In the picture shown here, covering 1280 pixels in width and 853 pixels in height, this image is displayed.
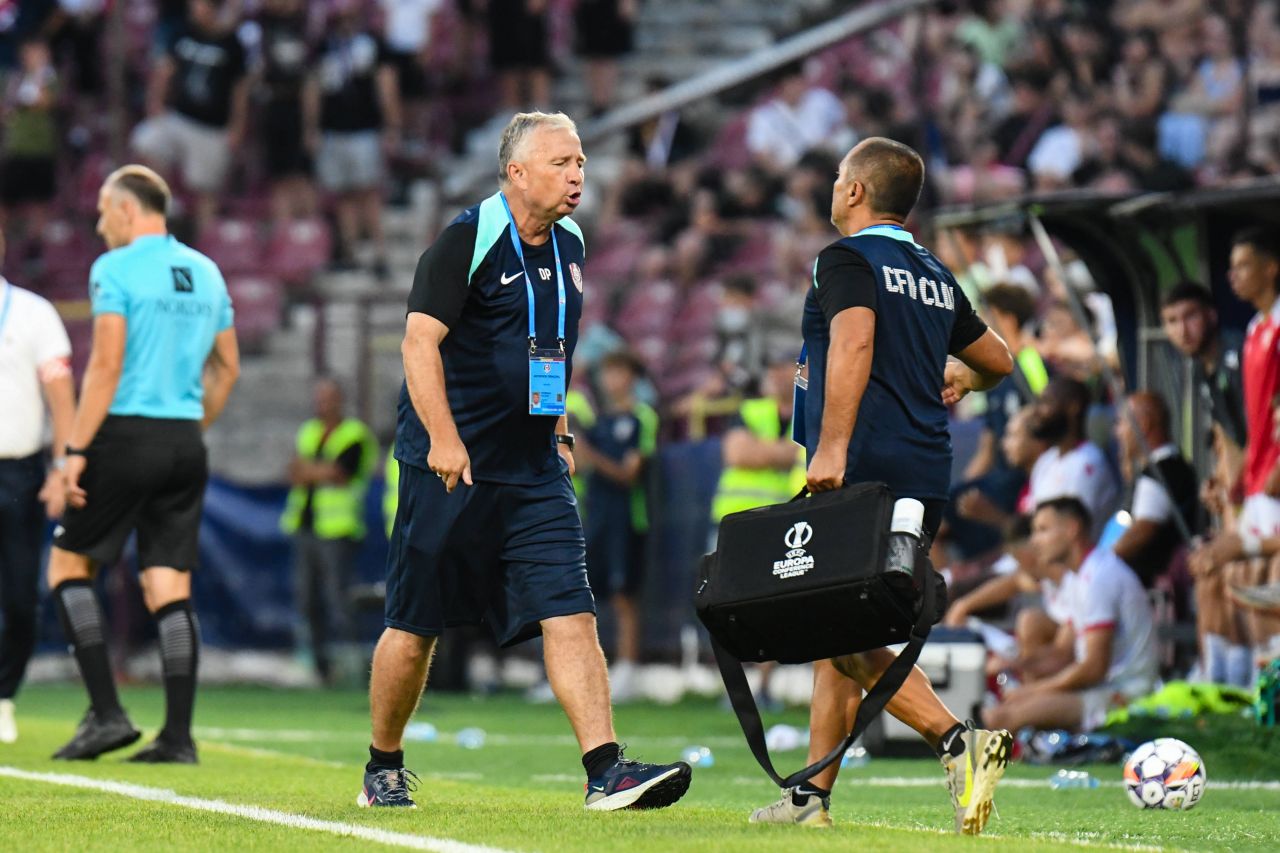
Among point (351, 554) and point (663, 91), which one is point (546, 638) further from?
point (663, 91)

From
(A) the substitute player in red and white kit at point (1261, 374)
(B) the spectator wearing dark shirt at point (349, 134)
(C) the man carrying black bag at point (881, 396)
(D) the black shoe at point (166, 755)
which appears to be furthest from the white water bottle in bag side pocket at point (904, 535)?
(B) the spectator wearing dark shirt at point (349, 134)

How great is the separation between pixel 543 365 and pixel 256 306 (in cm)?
1343

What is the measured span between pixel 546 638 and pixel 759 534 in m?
0.81

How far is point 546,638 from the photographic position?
670 centimetres

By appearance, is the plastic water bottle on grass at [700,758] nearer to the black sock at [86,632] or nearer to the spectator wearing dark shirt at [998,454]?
the spectator wearing dark shirt at [998,454]

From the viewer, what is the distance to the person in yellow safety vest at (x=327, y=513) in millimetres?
17078

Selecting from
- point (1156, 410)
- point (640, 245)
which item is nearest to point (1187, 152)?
point (640, 245)

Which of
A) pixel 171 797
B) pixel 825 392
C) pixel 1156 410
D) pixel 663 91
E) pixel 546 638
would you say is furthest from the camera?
pixel 663 91

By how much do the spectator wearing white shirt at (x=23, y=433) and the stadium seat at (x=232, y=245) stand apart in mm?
10529

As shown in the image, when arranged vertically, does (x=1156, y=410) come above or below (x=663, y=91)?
below

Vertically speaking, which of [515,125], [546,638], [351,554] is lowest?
[351,554]

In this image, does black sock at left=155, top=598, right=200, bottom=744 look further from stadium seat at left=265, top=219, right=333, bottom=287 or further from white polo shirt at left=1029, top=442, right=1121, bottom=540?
stadium seat at left=265, top=219, right=333, bottom=287

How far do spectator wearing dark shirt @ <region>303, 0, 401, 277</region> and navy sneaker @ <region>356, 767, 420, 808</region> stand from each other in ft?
48.1

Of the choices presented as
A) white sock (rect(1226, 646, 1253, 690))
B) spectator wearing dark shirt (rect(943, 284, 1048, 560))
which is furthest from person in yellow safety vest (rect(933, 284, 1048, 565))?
white sock (rect(1226, 646, 1253, 690))
